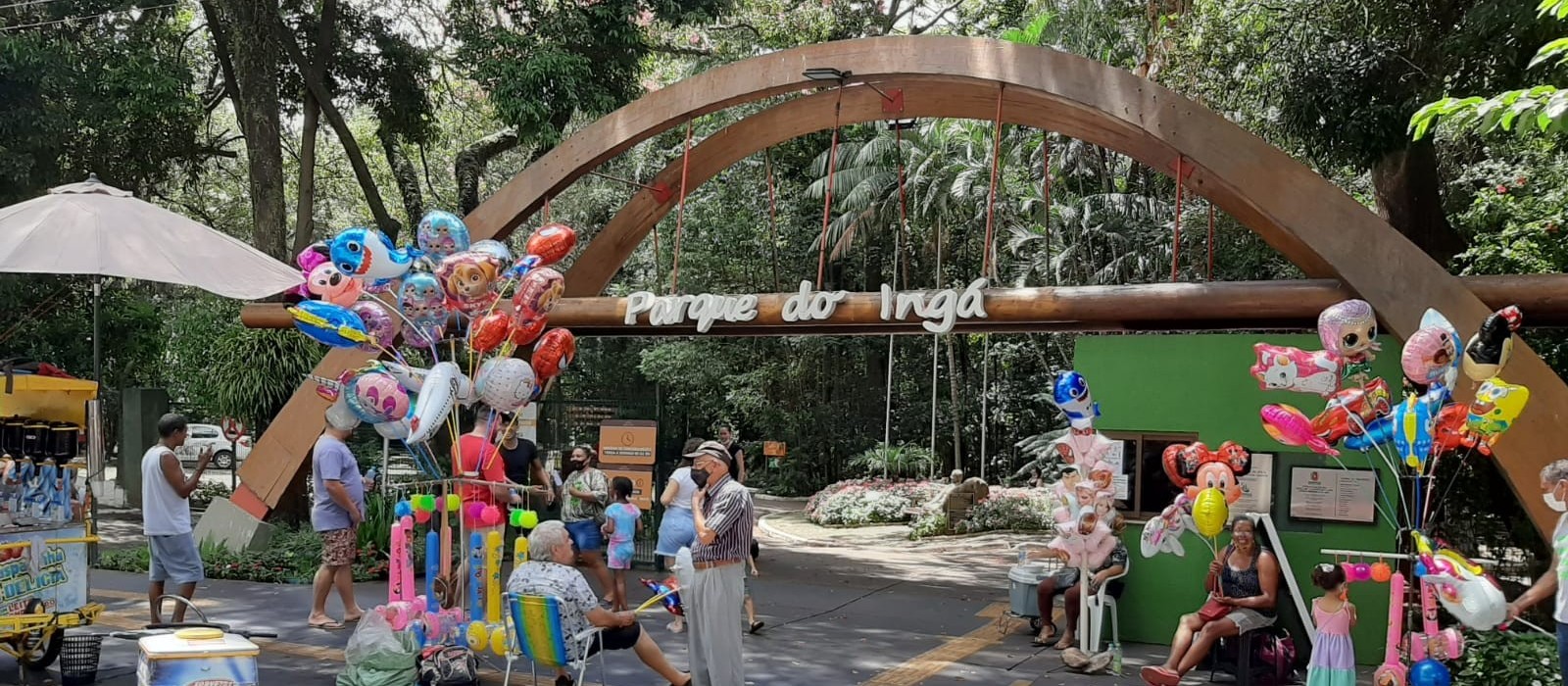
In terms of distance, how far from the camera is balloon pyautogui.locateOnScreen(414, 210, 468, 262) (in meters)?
8.10

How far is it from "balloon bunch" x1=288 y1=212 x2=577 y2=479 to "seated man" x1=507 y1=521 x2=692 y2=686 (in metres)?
1.07

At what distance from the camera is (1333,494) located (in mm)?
8781

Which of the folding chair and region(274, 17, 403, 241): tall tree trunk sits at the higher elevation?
region(274, 17, 403, 241): tall tree trunk

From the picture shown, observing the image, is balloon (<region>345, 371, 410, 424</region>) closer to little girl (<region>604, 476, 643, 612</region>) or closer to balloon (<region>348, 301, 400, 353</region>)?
balloon (<region>348, 301, 400, 353</region>)

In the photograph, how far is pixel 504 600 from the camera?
6.86 m

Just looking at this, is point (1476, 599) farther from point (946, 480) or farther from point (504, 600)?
→ point (946, 480)

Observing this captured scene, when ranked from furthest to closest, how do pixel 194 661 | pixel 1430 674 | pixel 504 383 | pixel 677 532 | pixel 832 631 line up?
pixel 832 631 < pixel 677 532 < pixel 504 383 < pixel 1430 674 < pixel 194 661

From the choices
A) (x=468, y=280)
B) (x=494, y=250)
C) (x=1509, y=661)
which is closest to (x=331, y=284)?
(x=468, y=280)

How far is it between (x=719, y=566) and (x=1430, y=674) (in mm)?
3842

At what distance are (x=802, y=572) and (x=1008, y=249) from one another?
11376 mm

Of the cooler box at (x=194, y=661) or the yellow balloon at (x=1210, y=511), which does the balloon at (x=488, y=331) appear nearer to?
the cooler box at (x=194, y=661)

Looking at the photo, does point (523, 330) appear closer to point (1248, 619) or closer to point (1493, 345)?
point (1248, 619)

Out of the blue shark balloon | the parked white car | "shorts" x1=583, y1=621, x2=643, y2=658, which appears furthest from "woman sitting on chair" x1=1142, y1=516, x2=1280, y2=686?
the parked white car

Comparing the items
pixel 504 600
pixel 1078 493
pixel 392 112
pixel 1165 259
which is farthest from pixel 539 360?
pixel 1165 259
